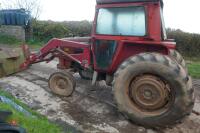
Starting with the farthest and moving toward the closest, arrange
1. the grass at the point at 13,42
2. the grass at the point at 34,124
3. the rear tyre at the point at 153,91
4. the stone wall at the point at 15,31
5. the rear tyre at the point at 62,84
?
the stone wall at the point at 15,31, the grass at the point at 13,42, the rear tyre at the point at 62,84, the rear tyre at the point at 153,91, the grass at the point at 34,124

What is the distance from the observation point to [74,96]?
626 cm

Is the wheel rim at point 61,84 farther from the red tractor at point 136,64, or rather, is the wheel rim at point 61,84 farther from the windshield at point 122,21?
the windshield at point 122,21

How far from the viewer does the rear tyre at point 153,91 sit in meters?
4.67

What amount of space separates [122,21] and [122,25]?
8 cm

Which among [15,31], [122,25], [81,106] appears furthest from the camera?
[15,31]

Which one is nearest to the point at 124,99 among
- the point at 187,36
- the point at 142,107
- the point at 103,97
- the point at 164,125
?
the point at 142,107

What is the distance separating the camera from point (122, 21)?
5535 mm

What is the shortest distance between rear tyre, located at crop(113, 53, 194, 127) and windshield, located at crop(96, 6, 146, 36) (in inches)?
26.3

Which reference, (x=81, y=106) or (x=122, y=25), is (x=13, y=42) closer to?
(x=81, y=106)

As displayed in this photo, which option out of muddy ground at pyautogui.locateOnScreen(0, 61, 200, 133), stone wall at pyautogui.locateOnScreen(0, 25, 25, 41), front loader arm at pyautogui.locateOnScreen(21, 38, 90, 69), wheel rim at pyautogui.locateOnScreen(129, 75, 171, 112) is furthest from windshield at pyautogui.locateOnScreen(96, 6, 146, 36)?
stone wall at pyautogui.locateOnScreen(0, 25, 25, 41)

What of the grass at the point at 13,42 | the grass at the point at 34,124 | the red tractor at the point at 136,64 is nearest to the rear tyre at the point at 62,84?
the red tractor at the point at 136,64

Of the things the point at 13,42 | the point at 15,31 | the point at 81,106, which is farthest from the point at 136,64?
the point at 15,31

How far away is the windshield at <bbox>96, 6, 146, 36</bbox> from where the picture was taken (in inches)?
210

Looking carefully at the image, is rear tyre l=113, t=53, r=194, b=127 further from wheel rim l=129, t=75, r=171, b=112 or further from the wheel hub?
the wheel hub
